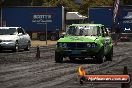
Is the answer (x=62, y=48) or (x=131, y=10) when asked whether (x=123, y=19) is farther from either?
(x=62, y=48)

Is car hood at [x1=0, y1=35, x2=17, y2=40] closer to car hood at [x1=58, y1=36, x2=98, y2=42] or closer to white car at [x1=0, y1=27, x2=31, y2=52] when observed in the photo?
white car at [x1=0, y1=27, x2=31, y2=52]

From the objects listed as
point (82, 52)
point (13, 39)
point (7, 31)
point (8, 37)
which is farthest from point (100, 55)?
point (7, 31)

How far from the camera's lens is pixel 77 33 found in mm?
21016

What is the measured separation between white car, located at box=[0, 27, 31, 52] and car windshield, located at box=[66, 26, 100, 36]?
29.7 feet

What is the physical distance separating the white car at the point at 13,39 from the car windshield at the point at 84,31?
9.05 m

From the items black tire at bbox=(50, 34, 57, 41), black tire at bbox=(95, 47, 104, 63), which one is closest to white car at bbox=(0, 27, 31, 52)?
black tire at bbox=(95, 47, 104, 63)

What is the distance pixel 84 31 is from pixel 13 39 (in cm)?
952

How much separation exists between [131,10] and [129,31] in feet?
8.26

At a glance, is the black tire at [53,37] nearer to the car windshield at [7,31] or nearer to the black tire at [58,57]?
the car windshield at [7,31]

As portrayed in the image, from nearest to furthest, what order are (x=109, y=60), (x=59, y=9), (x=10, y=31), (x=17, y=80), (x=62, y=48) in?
(x=17, y=80) → (x=62, y=48) → (x=109, y=60) → (x=10, y=31) → (x=59, y=9)

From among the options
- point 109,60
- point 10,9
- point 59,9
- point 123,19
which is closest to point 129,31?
point 123,19

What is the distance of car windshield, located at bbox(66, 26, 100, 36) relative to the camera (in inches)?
826

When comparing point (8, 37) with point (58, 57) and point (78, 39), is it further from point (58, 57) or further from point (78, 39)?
point (78, 39)

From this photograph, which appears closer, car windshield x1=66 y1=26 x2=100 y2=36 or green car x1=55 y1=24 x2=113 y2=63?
green car x1=55 y1=24 x2=113 y2=63
